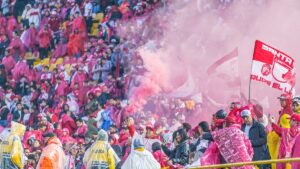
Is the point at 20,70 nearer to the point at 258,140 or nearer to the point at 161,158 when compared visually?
the point at 161,158

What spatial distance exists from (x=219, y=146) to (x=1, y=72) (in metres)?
16.5

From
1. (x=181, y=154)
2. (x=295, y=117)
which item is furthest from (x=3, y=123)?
(x=295, y=117)

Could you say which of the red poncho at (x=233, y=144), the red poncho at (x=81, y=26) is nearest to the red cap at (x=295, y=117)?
the red poncho at (x=233, y=144)

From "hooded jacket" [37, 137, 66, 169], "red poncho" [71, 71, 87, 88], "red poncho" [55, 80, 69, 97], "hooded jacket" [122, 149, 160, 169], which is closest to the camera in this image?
"hooded jacket" [122, 149, 160, 169]

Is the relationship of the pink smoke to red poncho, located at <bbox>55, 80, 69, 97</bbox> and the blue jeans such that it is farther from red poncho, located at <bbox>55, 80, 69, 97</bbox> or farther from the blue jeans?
the blue jeans

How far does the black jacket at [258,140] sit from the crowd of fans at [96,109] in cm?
1

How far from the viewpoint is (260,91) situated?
24.5 m

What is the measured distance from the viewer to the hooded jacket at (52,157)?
20.2 m

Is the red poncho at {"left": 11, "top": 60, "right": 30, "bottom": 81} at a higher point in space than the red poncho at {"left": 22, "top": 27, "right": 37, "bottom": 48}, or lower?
lower

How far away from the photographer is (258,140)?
671 inches

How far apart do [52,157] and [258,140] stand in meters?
4.58

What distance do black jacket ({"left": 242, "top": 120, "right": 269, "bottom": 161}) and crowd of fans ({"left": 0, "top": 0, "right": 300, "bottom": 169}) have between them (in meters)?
0.01

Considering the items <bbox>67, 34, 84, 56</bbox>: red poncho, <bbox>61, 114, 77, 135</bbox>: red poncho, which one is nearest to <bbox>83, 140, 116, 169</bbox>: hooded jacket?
<bbox>61, 114, 77, 135</bbox>: red poncho

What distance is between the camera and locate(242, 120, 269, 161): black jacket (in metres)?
17.0
